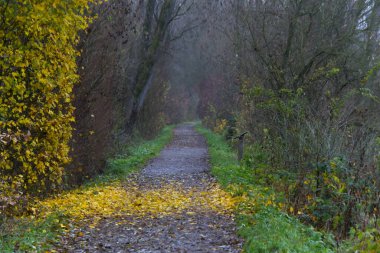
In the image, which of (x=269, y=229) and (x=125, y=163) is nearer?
(x=269, y=229)

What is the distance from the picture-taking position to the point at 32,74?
30.2ft

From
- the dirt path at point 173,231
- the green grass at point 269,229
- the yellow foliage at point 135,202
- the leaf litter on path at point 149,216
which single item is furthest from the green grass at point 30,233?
the green grass at point 269,229

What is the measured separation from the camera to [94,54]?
47.8 ft

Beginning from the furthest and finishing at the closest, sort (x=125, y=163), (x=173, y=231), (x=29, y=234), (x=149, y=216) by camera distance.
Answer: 1. (x=125, y=163)
2. (x=149, y=216)
3. (x=173, y=231)
4. (x=29, y=234)

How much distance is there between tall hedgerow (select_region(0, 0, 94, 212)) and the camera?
8180 millimetres

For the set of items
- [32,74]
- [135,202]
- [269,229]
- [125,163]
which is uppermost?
[32,74]

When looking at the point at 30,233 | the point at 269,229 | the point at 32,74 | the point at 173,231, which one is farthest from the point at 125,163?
the point at 269,229

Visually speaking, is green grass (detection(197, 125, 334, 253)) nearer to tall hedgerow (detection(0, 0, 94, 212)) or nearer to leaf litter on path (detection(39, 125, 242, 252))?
leaf litter on path (detection(39, 125, 242, 252))

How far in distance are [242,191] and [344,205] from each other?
345 cm

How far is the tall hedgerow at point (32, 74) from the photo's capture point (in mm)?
8180

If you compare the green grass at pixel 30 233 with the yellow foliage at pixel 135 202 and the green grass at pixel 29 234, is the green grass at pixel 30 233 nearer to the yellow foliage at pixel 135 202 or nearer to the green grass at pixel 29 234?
the green grass at pixel 29 234

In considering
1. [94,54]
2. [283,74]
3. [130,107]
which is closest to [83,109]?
[94,54]

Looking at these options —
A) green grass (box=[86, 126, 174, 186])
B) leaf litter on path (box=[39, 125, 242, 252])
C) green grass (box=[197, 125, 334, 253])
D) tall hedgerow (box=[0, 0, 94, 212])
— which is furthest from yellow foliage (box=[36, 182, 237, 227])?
green grass (box=[86, 126, 174, 186])

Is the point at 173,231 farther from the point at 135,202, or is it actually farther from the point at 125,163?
the point at 125,163
